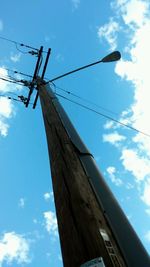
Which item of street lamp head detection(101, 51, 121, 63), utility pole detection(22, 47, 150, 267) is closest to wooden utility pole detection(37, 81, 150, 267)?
utility pole detection(22, 47, 150, 267)

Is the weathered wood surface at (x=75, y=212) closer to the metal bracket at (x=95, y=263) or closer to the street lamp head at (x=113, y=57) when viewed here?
the metal bracket at (x=95, y=263)

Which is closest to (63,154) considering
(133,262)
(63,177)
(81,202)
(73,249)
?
(63,177)

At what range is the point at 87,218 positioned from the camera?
1918 millimetres

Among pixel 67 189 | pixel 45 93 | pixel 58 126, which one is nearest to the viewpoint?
pixel 67 189

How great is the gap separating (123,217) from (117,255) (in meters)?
0.38

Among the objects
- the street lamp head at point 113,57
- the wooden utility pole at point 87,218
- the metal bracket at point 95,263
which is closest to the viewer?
the metal bracket at point 95,263

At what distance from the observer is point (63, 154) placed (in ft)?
9.02

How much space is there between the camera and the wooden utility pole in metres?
1.71

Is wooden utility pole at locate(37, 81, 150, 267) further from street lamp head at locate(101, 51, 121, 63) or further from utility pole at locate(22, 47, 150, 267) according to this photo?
street lamp head at locate(101, 51, 121, 63)

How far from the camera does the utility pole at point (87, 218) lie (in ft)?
5.61

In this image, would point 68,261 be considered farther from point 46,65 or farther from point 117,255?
point 46,65

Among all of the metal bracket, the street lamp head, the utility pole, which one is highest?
the street lamp head

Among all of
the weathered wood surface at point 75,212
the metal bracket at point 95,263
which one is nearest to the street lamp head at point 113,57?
the weathered wood surface at point 75,212

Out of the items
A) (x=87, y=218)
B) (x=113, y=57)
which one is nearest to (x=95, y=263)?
(x=87, y=218)
